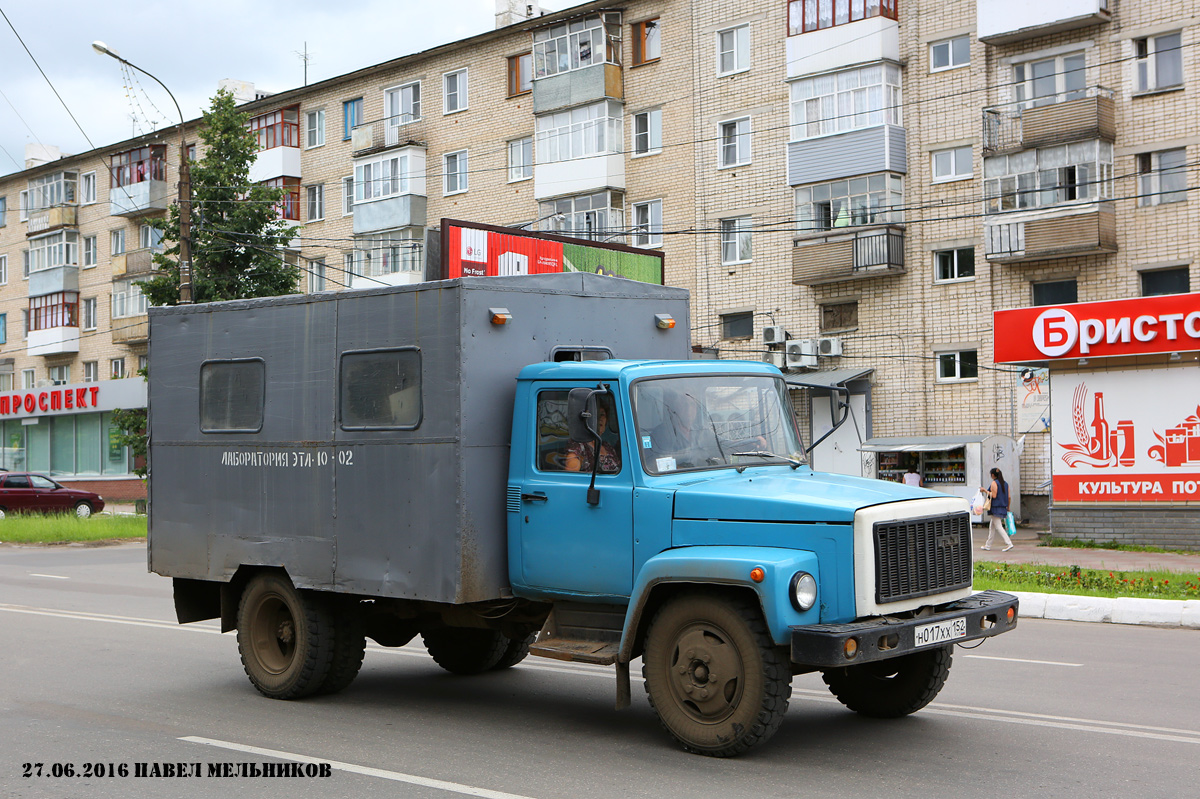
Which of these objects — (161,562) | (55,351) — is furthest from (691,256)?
(55,351)

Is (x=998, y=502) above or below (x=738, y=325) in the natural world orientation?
below

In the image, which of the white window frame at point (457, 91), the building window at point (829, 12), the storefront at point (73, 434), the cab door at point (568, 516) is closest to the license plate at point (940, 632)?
the cab door at point (568, 516)

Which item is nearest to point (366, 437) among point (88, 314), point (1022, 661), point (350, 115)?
point (1022, 661)

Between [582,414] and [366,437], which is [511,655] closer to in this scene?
[366,437]

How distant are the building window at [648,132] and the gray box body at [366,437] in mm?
29794

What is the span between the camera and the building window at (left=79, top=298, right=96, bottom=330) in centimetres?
5816

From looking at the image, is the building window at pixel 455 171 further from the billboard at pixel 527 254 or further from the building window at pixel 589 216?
the billboard at pixel 527 254

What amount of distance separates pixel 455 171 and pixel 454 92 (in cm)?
289

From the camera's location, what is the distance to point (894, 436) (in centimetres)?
3306

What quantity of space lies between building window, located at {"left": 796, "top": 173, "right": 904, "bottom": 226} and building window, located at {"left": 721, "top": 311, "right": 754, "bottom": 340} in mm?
3246

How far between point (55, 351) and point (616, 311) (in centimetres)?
5600

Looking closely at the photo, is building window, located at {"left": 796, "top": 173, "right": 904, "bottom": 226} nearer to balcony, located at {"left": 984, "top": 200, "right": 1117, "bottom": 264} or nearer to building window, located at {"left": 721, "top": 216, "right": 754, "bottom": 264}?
building window, located at {"left": 721, "top": 216, "right": 754, "bottom": 264}

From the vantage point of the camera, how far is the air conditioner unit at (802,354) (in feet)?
112

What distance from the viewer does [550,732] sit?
25.7 feet
